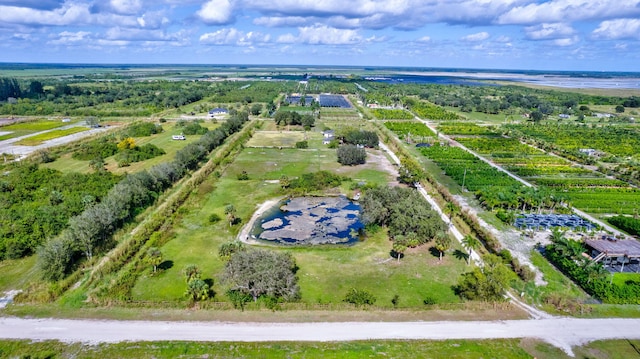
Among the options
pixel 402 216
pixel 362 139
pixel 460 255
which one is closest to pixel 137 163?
pixel 362 139

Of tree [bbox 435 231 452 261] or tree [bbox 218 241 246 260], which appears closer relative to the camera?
tree [bbox 218 241 246 260]

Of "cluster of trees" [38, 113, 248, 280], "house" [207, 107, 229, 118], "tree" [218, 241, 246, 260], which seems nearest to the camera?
"cluster of trees" [38, 113, 248, 280]

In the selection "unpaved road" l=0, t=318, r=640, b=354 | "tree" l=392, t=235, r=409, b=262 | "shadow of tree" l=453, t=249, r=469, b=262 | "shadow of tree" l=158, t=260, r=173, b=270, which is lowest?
"unpaved road" l=0, t=318, r=640, b=354

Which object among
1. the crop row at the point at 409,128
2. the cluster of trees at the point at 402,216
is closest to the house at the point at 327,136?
the crop row at the point at 409,128

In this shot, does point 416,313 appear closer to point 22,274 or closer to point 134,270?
point 134,270

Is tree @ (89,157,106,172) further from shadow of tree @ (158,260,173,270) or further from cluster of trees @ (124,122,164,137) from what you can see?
shadow of tree @ (158,260,173,270)

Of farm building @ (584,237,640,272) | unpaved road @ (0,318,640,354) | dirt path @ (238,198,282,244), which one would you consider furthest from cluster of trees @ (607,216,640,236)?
dirt path @ (238,198,282,244)

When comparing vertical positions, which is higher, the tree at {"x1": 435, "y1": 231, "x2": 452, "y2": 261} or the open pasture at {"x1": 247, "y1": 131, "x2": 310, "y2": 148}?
the open pasture at {"x1": 247, "y1": 131, "x2": 310, "y2": 148}

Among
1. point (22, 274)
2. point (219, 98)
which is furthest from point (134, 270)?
point (219, 98)

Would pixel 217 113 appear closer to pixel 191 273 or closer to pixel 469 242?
pixel 191 273
